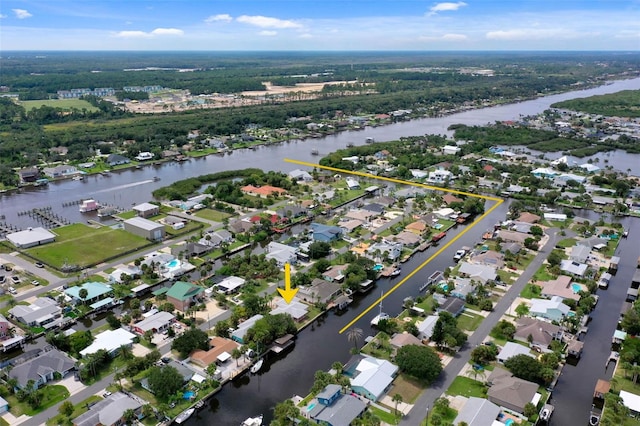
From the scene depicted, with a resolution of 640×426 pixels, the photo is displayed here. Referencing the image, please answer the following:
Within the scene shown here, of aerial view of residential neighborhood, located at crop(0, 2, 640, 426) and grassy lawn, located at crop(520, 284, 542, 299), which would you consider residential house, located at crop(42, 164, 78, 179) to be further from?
grassy lawn, located at crop(520, 284, 542, 299)

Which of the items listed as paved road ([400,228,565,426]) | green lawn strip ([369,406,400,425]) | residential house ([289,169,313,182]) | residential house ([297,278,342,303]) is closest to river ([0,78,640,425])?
residential house ([297,278,342,303])

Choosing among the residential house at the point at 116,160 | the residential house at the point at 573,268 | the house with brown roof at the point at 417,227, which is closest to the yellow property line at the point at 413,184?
the house with brown roof at the point at 417,227

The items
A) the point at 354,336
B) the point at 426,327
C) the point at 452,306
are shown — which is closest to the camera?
the point at 426,327

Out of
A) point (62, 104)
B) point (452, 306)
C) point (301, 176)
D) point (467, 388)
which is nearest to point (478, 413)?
point (467, 388)

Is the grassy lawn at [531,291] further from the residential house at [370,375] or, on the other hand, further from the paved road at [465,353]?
the residential house at [370,375]

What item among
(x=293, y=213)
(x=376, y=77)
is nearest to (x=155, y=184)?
(x=293, y=213)

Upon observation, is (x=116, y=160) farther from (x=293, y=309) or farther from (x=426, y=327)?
(x=426, y=327)
